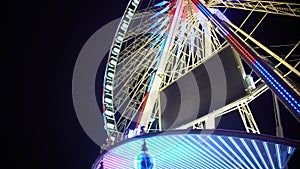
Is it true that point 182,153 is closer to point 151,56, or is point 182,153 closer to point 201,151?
point 201,151

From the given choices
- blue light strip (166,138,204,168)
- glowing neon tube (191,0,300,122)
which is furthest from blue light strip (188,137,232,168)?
glowing neon tube (191,0,300,122)

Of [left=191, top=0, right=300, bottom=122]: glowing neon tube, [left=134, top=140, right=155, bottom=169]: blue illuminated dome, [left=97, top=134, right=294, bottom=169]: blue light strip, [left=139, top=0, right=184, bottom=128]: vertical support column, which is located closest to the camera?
[left=191, top=0, right=300, bottom=122]: glowing neon tube

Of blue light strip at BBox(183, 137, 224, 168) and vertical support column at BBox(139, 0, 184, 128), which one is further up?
vertical support column at BBox(139, 0, 184, 128)

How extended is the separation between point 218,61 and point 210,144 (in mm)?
2976

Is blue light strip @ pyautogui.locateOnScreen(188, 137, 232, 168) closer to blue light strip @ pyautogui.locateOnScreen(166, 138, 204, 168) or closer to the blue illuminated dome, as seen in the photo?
blue light strip @ pyautogui.locateOnScreen(166, 138, 204, 168)

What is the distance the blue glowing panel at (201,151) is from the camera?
197 inches

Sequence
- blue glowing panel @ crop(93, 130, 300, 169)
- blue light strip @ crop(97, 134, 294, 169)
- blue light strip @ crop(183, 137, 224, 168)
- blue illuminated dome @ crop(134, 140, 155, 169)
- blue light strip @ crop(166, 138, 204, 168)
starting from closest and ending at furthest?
blue glowing panel @ crop(93, 130, 300, 169) < blue illuminated dome @ crop(134, 140, 155, 169) < blue light strip @ crop(97, 134, 294, 169) < blue light strip @ crop(183, 137, 224, 168) < blue light strip @ crop(166, 138, 204, 168)

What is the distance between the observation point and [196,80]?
8.75 m

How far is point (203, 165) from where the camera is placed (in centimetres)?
672

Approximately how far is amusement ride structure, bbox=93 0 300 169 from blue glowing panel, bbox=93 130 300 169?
2 centimetres

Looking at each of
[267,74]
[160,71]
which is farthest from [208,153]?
Answer: [160,71]

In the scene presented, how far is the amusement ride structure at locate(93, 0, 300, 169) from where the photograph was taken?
5180mm

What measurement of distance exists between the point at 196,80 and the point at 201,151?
3073 millimetres

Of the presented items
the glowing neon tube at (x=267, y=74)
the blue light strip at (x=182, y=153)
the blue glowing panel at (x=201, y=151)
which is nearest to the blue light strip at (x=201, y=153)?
the blue glowing panel at (x=201, y=151)
